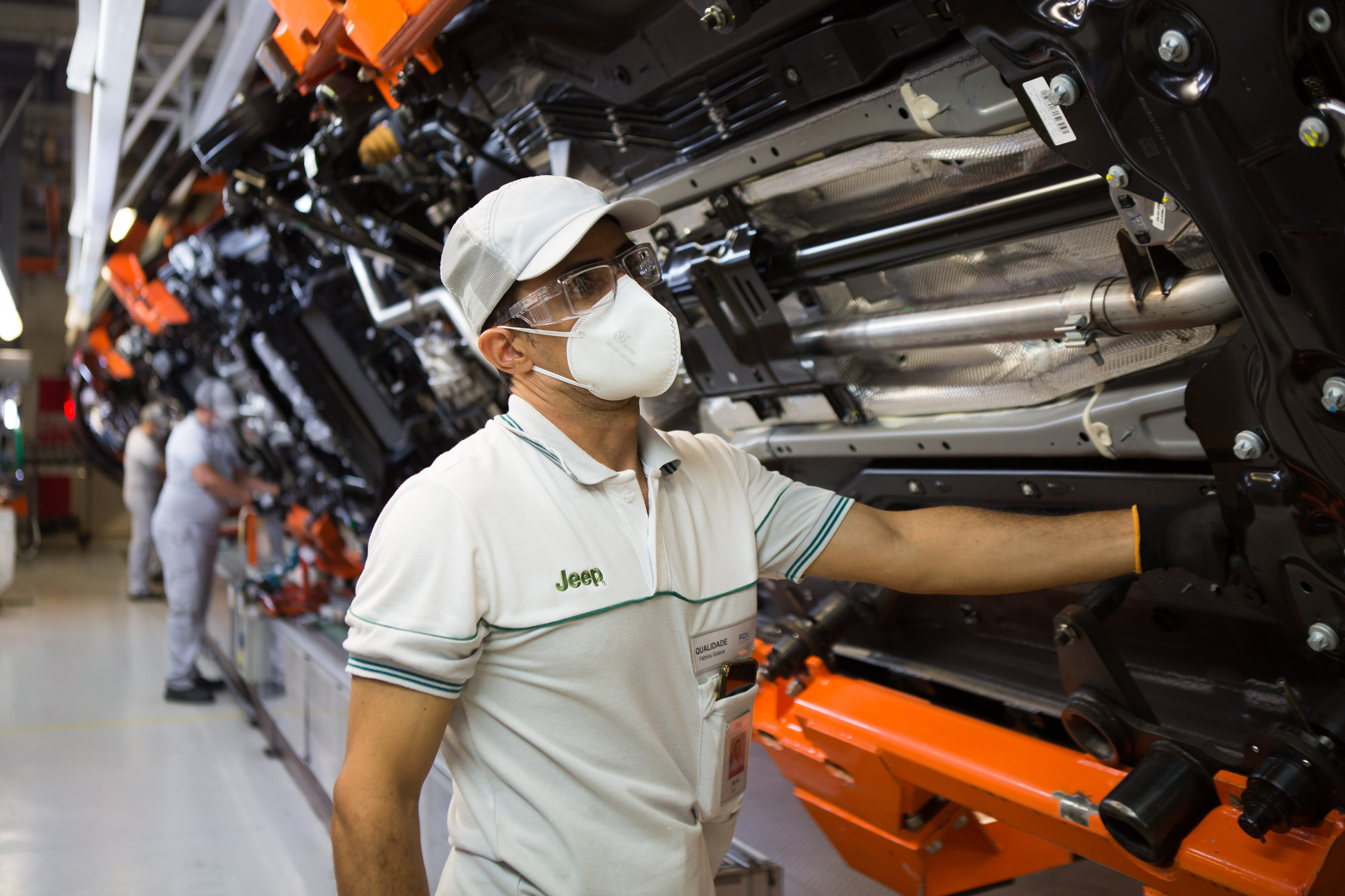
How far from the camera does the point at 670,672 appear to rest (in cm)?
Result: 143

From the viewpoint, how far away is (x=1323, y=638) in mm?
1329

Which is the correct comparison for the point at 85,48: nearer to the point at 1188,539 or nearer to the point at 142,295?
the point at 1188,539

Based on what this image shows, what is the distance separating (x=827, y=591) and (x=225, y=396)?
4575 millimetres

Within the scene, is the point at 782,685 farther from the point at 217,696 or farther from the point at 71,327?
the point at 71,327

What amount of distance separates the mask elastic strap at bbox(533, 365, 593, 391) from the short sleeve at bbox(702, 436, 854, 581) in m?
0.38

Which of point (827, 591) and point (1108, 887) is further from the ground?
point (827, 591)

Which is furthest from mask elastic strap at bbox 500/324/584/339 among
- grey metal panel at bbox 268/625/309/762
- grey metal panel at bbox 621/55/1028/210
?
grey metal panel at bbox 268/625/309/762

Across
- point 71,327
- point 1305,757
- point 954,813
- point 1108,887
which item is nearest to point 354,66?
point 954,813

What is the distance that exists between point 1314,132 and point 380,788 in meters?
1.28

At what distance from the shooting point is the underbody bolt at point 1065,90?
1188mm

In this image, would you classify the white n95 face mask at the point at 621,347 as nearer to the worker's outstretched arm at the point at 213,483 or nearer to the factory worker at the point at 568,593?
the factory worker at the point at 568,593

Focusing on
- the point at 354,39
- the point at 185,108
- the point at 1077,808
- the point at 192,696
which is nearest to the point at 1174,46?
the point at 1077,808

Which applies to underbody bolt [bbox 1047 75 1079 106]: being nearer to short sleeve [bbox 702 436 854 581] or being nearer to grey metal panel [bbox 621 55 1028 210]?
grey metal panel [bbox 621 55 1028 210]

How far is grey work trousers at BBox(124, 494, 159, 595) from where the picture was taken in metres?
9.30
